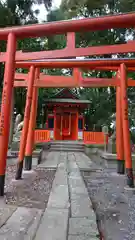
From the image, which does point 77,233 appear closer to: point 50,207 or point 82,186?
point 50,207

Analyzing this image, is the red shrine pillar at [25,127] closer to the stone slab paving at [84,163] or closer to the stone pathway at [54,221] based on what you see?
the stone pathway at [54,221]

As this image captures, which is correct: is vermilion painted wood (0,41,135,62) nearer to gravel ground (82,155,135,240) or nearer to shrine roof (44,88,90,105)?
gravel ground (82,155,135,240)

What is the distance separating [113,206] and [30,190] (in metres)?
1.90

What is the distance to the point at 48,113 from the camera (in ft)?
65.2

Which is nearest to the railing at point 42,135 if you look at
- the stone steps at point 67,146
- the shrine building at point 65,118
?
the stone steps at point 67,146

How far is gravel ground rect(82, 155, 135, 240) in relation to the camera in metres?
2.98

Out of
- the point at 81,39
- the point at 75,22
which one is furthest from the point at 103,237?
the point at 81,39

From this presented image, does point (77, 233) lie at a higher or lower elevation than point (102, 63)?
lower

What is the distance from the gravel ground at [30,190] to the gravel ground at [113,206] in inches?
38.5

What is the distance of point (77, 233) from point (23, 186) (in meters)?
3.01

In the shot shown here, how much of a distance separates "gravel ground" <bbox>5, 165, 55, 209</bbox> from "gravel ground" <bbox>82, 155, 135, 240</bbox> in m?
0.98

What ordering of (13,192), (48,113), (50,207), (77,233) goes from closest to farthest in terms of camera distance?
(77,233), (50,207), (13,192), (48,113)

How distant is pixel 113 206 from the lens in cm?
411

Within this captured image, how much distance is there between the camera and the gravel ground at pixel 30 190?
13.6 feet
